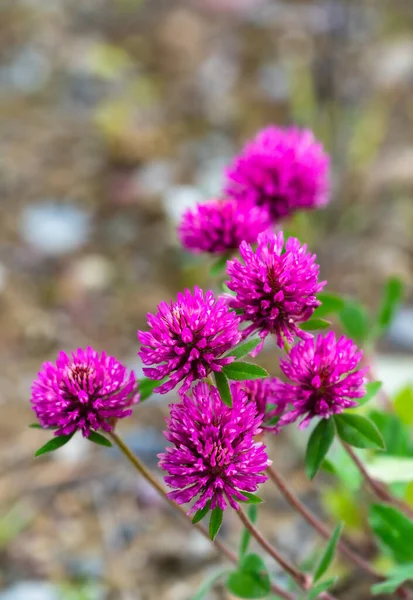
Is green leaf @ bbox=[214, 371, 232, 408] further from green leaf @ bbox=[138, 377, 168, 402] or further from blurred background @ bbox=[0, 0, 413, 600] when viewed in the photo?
blurred background @ bbox=[0, 0, 413, 600]

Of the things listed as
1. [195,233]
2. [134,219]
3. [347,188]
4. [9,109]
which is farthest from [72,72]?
[195,233]

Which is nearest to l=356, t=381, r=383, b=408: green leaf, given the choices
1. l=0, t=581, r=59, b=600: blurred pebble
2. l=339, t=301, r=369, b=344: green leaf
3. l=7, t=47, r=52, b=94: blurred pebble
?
l=339, t=301, r=369, b=344: green leaf

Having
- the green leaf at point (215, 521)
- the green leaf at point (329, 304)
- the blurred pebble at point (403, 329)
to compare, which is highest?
the blurred pebble at point (403, 329)

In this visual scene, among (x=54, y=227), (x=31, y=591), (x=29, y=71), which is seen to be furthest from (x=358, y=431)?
(x=29, y=71)

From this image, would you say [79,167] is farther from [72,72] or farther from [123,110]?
[72,72]

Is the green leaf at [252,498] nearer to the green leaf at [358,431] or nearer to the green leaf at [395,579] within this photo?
the green leaf at [358,431]

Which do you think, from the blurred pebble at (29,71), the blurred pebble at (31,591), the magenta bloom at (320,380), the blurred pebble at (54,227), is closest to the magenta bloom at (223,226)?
the magenta bloom at (320,380)
